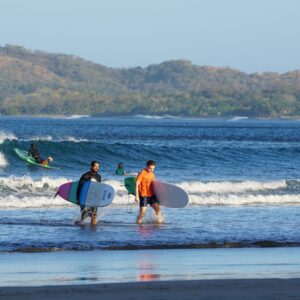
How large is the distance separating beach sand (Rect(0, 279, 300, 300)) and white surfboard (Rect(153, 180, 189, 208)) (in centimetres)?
842

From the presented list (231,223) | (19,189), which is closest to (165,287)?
(231,223)

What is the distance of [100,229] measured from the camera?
58.5 feet

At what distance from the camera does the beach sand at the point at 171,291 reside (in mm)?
10422

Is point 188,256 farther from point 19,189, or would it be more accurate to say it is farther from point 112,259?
point 19,189

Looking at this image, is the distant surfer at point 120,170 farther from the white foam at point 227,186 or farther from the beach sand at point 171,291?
the beach sand at point 171,291

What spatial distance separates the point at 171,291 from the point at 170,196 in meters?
9.38

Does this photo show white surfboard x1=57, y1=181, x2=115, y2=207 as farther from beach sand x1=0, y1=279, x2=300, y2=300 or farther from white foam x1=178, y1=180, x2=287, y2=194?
white foam x1=178, y1=180, x2=287, y2=194

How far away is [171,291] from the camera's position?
35.4 feet

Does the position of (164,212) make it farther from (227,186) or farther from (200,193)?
(227,186)

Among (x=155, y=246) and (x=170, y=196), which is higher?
(x=170, y=196)

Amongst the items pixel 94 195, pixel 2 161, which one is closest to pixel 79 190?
pixel 94 195

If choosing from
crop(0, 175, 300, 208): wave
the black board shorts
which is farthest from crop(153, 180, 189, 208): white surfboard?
crop(0, 175, 300, 208): wave

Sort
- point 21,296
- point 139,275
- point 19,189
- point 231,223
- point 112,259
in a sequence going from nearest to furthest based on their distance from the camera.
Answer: point 21,296 → point 139,275 → point 112,259 → point 231,223 → point 19,189

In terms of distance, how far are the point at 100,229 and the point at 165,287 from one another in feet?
22.5
